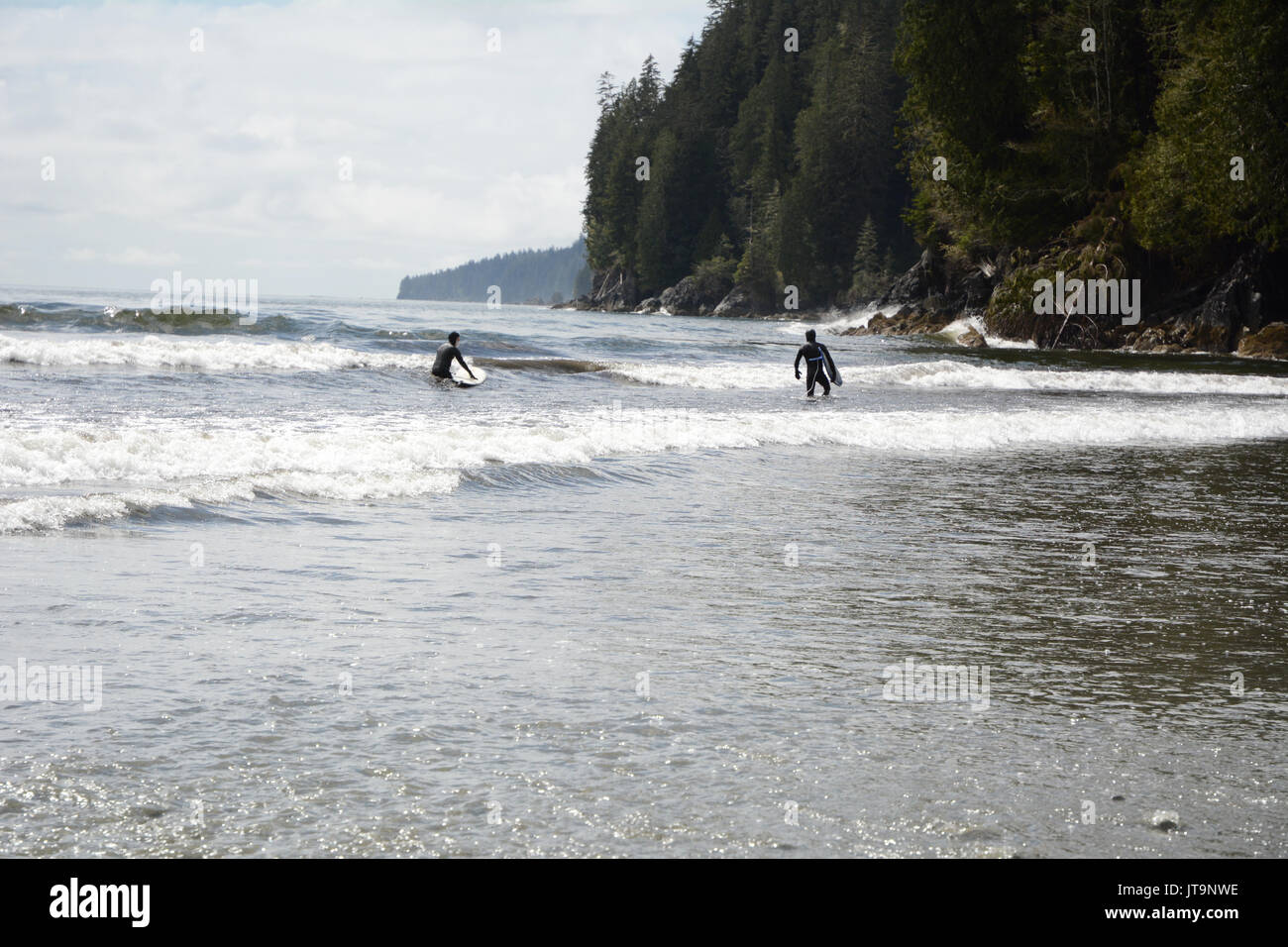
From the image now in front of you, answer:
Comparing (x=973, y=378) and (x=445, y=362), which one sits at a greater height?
(x=445, y=362)

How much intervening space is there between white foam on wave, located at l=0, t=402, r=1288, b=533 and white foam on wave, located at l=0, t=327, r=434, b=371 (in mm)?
10093

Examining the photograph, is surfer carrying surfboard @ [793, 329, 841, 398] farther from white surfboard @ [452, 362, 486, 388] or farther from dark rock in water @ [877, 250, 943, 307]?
dark rock in water @ [877, 250, 943, 307]

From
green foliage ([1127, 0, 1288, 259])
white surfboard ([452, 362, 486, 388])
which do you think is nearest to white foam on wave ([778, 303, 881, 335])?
green foliage ([1127, 0, 1288, 259])

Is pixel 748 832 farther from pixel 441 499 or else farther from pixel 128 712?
pixel 441 499

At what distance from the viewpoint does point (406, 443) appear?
40.2 ft

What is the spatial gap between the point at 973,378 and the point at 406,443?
19368 millimetres

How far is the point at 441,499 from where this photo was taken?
10016 mm

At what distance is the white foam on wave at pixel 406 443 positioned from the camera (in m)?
9.72

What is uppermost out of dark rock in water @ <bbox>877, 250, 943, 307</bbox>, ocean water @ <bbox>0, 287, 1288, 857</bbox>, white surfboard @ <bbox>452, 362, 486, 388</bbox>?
dark rock in water @ <bbox>877, 250, 943, 307</bbox>

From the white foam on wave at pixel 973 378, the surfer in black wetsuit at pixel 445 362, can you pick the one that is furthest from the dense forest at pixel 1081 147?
the surfer in black wetsuit at pixel 445 362

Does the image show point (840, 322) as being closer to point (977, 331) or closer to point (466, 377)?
point (977, 331)

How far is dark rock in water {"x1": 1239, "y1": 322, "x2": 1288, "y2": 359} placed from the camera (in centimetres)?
3759

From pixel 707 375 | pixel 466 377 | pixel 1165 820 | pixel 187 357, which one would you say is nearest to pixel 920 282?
pixel 707 375
